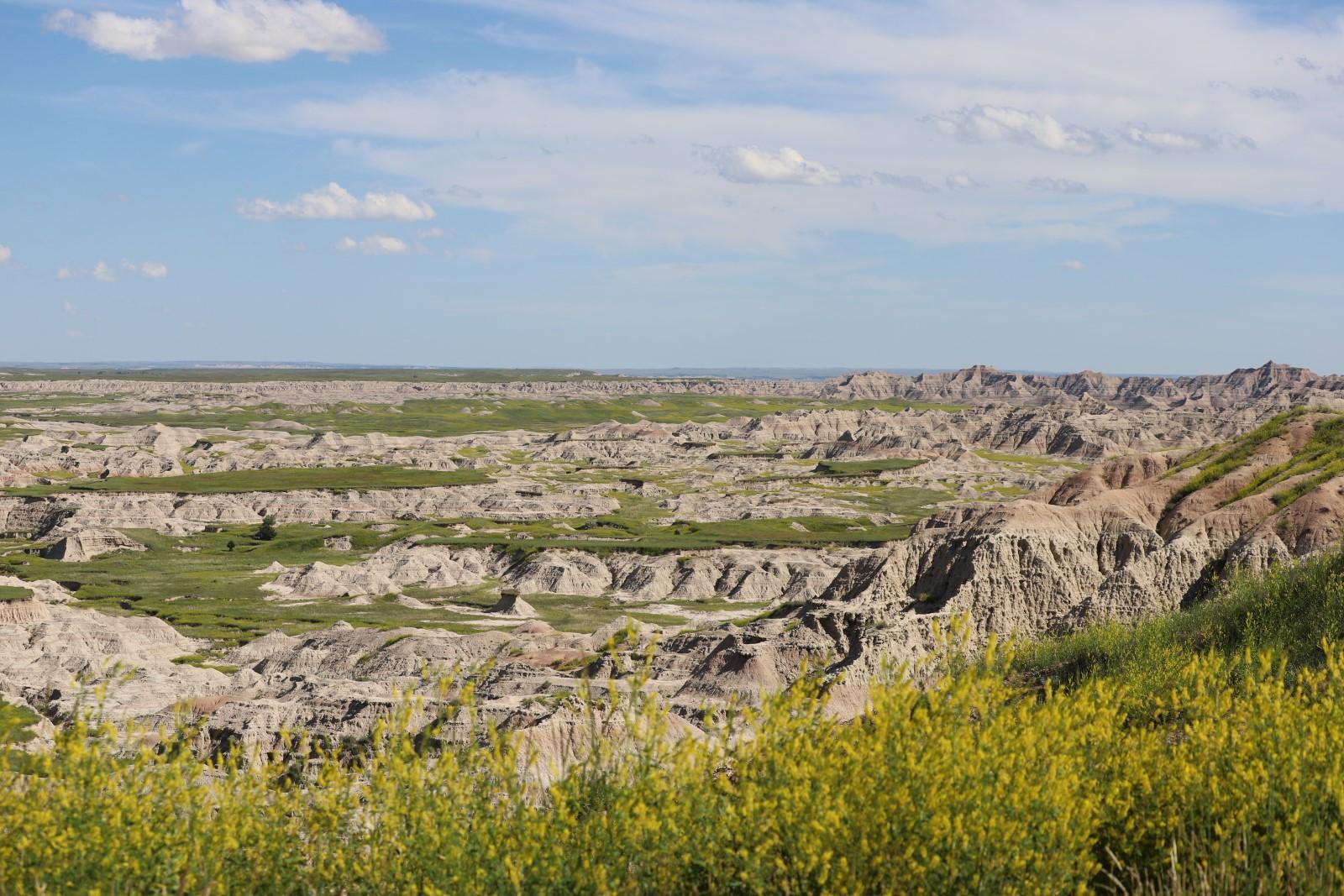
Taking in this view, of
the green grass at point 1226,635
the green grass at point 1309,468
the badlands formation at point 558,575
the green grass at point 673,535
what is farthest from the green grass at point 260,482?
the green grass at point 1226,635

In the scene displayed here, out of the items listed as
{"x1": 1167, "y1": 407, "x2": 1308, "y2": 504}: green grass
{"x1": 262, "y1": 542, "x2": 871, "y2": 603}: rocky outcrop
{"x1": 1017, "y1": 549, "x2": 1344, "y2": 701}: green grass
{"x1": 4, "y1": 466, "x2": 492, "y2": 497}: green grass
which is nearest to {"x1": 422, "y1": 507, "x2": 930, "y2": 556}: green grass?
{"x1": 262, "y1": 542, "x2": 871, "y2": 603}: rocky outcrop

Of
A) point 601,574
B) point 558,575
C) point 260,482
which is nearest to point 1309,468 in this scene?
point 601,574

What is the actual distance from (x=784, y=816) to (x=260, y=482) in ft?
600

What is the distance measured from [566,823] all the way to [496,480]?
175100 mm

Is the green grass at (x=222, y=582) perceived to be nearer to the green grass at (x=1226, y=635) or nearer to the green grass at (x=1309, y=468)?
the green grass at (x=1309, y=468)

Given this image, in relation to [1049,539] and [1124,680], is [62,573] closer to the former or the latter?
[1049,539]

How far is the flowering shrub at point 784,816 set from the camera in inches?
430

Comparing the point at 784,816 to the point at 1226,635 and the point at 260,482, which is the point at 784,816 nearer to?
the point at 1226,635

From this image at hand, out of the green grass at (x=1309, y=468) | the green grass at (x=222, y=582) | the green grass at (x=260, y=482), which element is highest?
the green grass at (x=1309, y=468)

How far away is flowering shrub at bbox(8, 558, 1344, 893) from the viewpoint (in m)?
10.9

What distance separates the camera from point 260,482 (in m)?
180

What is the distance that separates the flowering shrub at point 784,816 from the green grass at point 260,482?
164 metres

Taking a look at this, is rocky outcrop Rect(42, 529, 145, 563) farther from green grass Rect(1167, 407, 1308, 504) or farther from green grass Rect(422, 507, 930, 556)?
green grass Rect(1167, 407, 1308, 504)

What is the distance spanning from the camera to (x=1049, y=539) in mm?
61000
